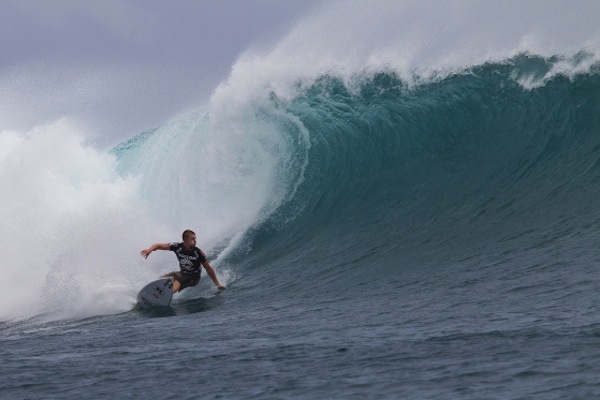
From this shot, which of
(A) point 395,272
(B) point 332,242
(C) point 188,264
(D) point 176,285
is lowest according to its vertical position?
(A) point 395,272

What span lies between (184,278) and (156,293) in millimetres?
898

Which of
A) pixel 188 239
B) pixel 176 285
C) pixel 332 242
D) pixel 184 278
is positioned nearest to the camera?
pixel 176 285

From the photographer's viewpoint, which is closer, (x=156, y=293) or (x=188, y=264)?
(x=156, y=293)

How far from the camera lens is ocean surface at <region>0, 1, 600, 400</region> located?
6195 mm

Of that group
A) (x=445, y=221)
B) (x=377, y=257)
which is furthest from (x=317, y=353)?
(x=445, y=221)

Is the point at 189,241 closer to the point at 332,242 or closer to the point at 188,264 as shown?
the point at 188,264

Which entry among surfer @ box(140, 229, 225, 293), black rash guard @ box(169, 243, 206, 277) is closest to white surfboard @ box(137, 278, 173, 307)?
surfer @ box(140, 229, 225, 293)

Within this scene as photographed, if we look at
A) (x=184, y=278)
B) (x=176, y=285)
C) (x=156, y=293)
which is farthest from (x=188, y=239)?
(x=156, y=293)

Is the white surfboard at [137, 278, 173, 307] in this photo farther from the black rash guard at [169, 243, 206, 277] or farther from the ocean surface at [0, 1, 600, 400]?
the black rash guard at [169, 243, 206, 277]

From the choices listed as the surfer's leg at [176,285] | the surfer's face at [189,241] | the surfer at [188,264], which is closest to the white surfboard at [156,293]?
the surfer's leg at [176,285]

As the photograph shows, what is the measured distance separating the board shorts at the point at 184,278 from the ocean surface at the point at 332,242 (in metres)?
0.18

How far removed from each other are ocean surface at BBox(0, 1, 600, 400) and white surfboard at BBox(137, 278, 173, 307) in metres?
0.19

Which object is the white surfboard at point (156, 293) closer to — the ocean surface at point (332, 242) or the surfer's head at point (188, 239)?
the ocean surface at point (332, 242)

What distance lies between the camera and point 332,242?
13430 millimetres
